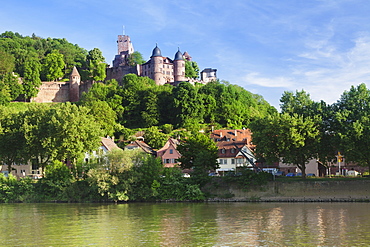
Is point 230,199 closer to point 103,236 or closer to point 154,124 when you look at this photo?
point 103,236

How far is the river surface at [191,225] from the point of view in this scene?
29.2 meters

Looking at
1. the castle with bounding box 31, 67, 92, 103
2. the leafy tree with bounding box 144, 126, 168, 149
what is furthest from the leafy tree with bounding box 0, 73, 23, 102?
the leafy tree with bounding box 144, 126, 168, 149

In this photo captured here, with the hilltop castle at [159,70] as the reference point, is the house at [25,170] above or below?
below

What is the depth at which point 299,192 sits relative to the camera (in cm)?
5344

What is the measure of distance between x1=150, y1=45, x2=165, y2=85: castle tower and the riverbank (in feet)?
249

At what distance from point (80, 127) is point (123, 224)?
27589mm

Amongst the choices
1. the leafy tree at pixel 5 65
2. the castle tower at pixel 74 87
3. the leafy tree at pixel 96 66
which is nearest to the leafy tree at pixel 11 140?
the leafy tree at pixel 5 65

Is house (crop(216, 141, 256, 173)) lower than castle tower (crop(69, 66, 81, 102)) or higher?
lower

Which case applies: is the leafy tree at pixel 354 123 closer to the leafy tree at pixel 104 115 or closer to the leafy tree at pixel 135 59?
the leafy tree at pixel 104 115

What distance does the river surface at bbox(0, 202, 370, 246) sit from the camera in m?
29.2

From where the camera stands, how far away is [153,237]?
30.7 meters

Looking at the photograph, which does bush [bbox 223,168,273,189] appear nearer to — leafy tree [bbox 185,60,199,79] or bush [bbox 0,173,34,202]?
bush [bbox 0,173,34,202]

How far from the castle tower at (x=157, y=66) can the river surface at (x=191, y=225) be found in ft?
263

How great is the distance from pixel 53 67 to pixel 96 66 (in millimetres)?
11250
